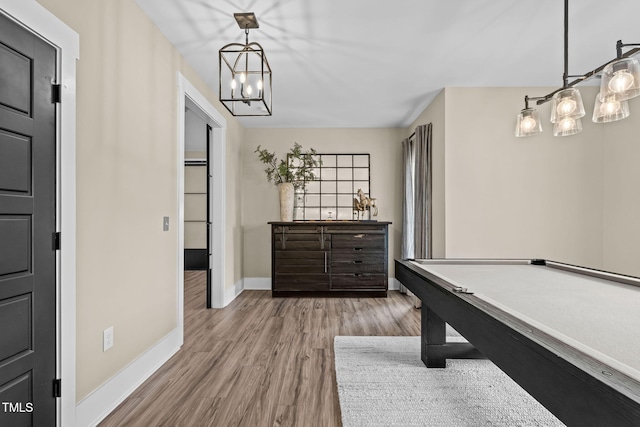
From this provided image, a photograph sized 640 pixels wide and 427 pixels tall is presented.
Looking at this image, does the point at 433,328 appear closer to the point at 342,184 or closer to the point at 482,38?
the point at 482,38

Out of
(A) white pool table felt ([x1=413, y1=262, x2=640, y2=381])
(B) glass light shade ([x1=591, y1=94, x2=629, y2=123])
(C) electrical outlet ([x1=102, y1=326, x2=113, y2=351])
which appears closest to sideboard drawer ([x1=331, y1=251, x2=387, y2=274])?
(A) white pool table felt ([x1=413, y1=262, x2=640, y2=381])

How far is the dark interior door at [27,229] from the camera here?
1430 mm

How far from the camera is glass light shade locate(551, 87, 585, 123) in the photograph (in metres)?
1.97

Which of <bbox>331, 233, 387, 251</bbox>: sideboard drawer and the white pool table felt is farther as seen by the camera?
<bbox>331, 233, 387, 251</bbox>: sideboard drawer

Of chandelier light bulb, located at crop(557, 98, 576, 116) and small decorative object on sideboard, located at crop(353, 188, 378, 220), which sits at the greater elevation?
chandelier light bulb, located at crop(557, 98, 576, 116)

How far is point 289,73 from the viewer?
11.5ft

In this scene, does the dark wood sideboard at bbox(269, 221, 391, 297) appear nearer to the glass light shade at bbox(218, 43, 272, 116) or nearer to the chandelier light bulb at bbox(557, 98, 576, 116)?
the glass light shade at bbox(218, 43, 272, 116)

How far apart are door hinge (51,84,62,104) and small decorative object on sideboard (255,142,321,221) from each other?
372cm

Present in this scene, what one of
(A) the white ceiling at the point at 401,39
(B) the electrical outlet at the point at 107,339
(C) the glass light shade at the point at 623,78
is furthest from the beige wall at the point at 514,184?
(B) the electrical outlet at the point at 107,339

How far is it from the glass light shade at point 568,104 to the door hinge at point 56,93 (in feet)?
8.50

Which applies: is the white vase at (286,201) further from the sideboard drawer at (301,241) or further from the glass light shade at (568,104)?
the glass light shade at (568,104)

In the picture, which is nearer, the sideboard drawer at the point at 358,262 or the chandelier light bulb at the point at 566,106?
the chandelier light bulb at the point at 566,106

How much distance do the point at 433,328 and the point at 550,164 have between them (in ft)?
8.26

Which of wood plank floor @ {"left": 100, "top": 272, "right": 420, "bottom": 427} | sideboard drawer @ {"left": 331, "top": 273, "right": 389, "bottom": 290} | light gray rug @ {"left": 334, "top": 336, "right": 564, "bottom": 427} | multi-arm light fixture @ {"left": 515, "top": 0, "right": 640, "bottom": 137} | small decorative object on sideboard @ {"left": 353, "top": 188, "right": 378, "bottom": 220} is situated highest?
multi-arm light fixture @ {"left": 515, "top": 0, "right": 640, "bottom": 137}
